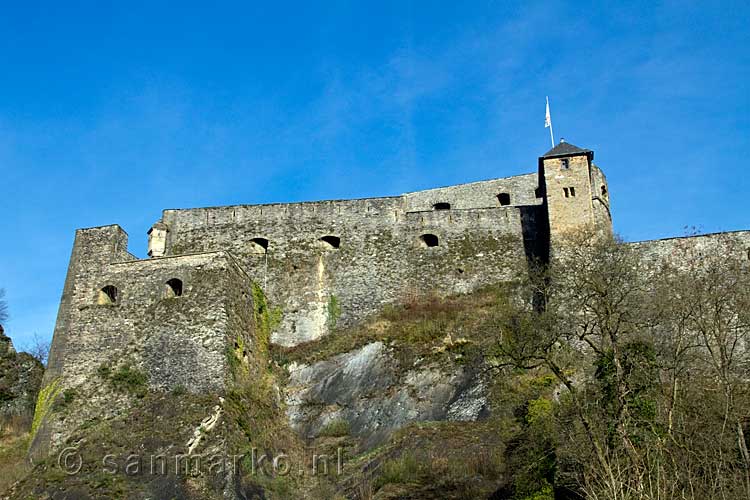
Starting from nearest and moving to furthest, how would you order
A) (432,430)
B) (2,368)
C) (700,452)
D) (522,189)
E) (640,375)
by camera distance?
(700,452), (640,375), (432,430), (2,368), (522,189)

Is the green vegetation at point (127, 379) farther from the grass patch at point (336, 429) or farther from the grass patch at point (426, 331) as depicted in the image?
the grass patch at point (336, 429)

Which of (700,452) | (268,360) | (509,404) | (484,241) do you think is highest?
(484,241)

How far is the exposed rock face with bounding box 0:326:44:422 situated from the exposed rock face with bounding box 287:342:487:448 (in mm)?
8975

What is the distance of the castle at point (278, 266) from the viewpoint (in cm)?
2433

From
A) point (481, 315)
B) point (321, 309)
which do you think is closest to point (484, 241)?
point (481, 315)

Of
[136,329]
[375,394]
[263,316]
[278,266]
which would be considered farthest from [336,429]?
[278,266]

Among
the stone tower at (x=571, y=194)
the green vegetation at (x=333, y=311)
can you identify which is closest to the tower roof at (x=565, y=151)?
the stone tower at (x=571, y=194)

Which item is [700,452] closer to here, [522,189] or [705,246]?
[705,246]

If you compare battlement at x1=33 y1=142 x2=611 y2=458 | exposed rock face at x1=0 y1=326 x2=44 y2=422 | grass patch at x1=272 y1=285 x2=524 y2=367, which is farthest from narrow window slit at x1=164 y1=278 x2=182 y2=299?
exposed rock face at x1=0 y1=326 x2=44 y2=422

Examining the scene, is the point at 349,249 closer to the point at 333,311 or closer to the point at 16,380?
the point at 333,311

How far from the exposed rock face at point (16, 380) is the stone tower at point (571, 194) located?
1778cm

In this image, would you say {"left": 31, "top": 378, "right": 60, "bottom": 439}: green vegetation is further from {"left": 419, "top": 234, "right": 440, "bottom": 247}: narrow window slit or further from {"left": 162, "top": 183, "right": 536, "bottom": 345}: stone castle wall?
{"left": 419, "top": 234, "right": 440, "bottom": 247}: narrow window slit

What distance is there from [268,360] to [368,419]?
4.80m

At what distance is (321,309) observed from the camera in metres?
28.7
